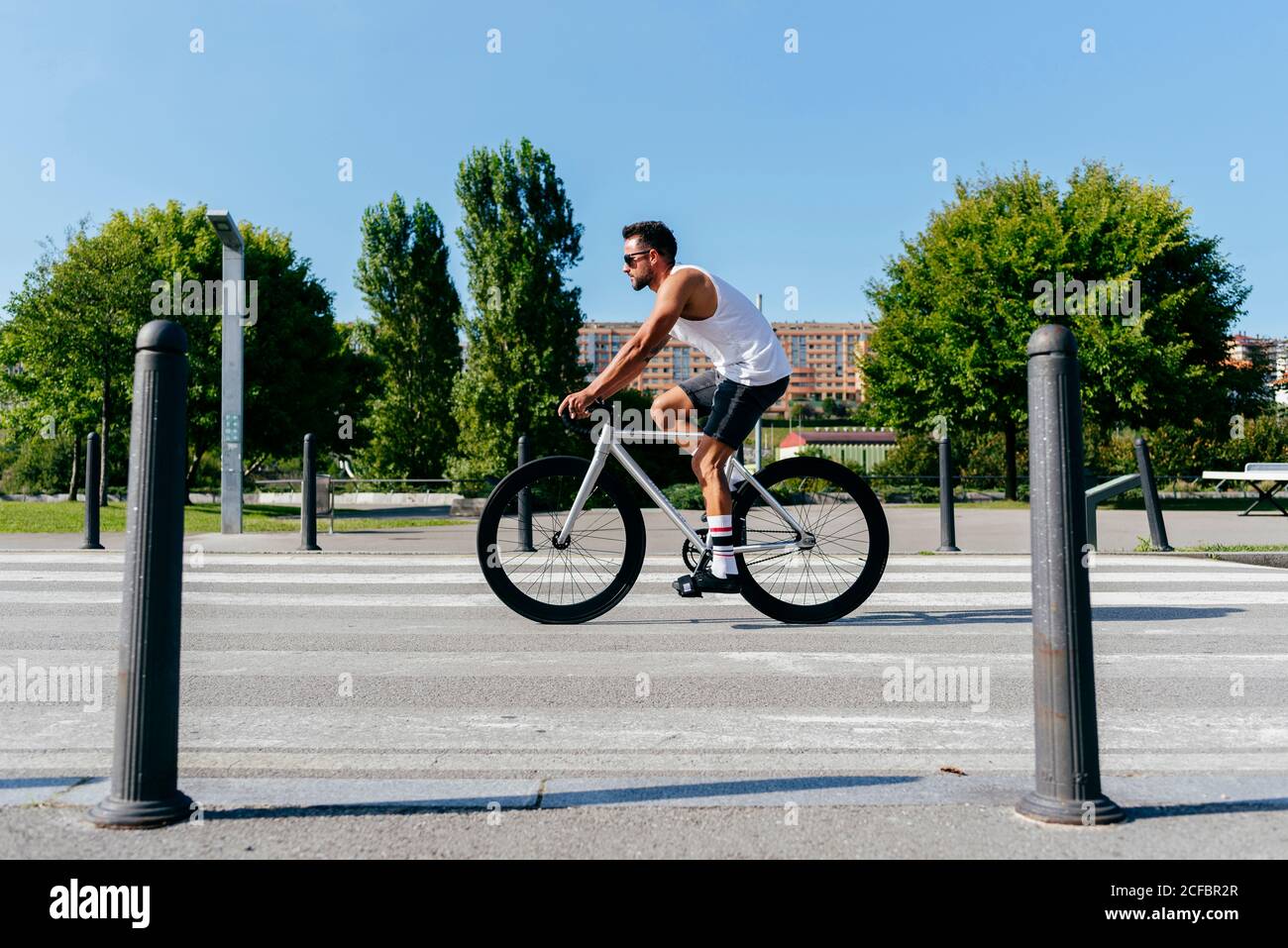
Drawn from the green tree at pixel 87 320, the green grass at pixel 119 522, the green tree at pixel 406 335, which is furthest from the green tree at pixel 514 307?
the green grass at pixel 119 522

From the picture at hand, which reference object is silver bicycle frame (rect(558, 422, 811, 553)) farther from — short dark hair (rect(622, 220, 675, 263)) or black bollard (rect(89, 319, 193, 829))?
black bollard (rect(89, 319, 193, 829))

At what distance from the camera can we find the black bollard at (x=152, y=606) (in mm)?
2225

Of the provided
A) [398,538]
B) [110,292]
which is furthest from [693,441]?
[110,292]

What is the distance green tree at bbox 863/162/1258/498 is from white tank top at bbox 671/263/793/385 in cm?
2656

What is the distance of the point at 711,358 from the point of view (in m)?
4.97

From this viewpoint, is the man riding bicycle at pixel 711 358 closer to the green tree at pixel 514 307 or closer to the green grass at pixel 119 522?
the green grass at pixel 119 522

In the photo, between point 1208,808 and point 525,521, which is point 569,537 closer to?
point 525,521

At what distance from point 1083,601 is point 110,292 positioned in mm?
26084

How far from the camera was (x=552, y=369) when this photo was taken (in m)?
34.1

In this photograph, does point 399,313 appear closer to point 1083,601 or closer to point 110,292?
point 110,292

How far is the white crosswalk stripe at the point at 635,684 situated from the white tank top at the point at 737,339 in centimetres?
130

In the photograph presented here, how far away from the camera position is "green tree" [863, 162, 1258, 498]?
96.0ft

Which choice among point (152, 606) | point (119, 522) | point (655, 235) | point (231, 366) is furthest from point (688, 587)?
point (119, 522)

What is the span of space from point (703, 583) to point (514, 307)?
2967cm
